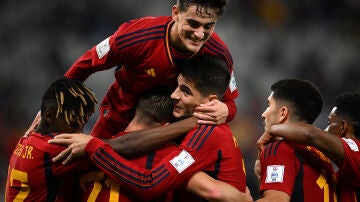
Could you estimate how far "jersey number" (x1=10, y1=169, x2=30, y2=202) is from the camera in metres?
3.17

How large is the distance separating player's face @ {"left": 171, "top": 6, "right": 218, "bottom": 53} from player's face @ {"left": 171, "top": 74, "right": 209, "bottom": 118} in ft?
0.75

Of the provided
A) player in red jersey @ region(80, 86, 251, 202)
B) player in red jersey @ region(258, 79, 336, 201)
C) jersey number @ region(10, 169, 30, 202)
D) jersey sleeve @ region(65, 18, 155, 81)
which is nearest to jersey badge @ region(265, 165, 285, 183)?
player in red jersey @ region(258, 79, 336, 201)

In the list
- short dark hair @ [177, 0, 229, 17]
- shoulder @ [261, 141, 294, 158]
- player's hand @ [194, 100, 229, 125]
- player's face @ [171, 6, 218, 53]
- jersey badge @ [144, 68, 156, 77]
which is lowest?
shoulder @ [261, 141, 294, 158]

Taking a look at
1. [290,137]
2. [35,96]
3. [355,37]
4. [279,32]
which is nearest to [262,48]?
[279,32]

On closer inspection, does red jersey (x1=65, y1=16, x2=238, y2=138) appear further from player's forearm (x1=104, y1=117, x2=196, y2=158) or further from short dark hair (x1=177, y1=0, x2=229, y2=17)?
player's forearm (x1=104, y1=117, x2=196, y2=158)

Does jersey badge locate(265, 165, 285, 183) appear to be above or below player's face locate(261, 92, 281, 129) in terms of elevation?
below

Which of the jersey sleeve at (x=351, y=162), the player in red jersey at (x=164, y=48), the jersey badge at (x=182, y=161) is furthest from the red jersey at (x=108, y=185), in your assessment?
the jersey sleeve at (x=351, y=162)

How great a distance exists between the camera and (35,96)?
23.5ft

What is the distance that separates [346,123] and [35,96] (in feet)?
14.5

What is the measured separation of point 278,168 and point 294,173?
10 cm

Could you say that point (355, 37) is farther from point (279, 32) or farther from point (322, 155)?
point (322, 155)

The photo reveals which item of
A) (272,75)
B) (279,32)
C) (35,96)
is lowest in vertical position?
(35,96)

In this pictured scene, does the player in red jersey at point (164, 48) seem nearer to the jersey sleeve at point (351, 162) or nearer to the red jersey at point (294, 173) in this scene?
the red jersey at point (294, 173)

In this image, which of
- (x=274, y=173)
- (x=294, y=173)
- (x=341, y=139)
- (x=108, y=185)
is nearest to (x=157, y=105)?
(x=108, y=185)
